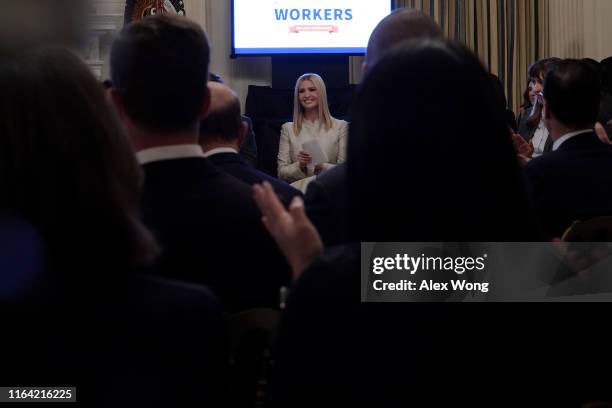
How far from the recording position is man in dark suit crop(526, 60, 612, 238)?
2533 millimetres

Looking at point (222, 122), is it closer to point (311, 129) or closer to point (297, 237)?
point (297, 237)

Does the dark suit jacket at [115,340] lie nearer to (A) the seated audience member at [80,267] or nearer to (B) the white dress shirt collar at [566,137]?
(A) the seated audience member at [80,267]

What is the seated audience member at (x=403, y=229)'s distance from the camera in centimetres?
103

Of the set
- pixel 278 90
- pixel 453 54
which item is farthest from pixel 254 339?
pixel 278 90

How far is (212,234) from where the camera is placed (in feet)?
5.39

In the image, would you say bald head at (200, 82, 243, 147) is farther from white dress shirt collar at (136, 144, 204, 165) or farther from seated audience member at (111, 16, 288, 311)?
white dress shirt collar at (136, 144, 204, 165)

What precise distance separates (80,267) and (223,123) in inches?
60.5

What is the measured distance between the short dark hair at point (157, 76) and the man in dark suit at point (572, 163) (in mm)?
1172

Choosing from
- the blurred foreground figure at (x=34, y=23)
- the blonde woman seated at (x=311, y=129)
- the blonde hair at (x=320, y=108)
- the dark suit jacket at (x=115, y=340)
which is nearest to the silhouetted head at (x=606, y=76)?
the blonde woman seated at (x=311, y=129)

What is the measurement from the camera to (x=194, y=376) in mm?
1029

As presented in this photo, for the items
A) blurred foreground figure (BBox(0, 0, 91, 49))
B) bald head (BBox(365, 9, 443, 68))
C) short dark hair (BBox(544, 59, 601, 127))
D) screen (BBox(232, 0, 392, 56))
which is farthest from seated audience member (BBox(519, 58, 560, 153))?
blurred foreground figure (BBox(0, 0, 91, 49))

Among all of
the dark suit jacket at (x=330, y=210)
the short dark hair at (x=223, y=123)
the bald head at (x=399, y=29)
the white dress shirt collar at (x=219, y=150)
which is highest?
the bald head at (x=399, y=29)

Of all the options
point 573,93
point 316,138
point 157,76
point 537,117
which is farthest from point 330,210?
point 316,138

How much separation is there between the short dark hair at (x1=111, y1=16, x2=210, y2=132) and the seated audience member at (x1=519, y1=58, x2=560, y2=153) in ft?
10.5
